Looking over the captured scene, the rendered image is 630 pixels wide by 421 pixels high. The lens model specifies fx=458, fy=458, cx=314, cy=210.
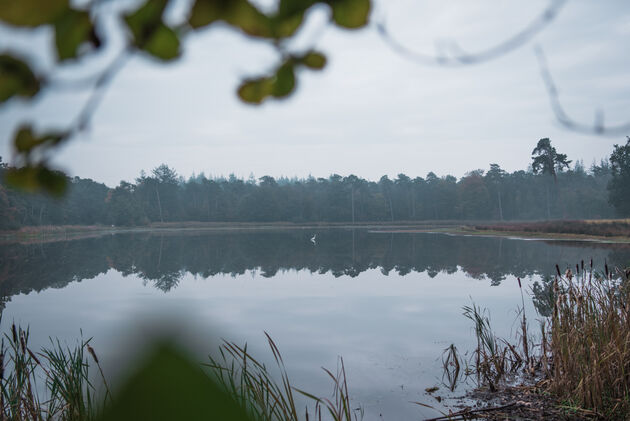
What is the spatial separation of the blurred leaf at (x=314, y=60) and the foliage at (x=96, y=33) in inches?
4.9

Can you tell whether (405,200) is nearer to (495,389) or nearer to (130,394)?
(495,389)

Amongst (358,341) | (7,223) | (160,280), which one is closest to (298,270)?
(160,280)

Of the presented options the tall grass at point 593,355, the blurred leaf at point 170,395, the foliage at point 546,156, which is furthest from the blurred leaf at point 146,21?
the foliage at point 546,156

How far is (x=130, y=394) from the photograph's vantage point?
10.7 inches

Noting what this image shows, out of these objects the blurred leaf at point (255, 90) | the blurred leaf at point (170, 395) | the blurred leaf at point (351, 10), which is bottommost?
the blurred leaf at point (170, 395)

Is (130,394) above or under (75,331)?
above

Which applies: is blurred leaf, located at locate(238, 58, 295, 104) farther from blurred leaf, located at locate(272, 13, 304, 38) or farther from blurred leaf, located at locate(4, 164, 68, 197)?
blurred leaf, located at locate(4, 164, 68, 197)

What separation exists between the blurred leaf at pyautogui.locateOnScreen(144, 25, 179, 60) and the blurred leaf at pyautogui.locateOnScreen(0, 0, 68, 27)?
0.17 meters

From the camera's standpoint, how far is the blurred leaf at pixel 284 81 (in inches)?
38.4

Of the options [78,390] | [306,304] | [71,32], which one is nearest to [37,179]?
[71,32]

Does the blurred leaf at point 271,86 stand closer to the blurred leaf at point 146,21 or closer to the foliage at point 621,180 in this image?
the blurred leaf at point 146,21

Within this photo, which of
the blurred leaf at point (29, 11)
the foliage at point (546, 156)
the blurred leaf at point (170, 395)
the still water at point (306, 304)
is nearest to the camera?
the blurred leaf at point (170, 395)

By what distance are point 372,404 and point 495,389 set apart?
1.43 metres

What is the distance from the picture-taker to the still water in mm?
5148
